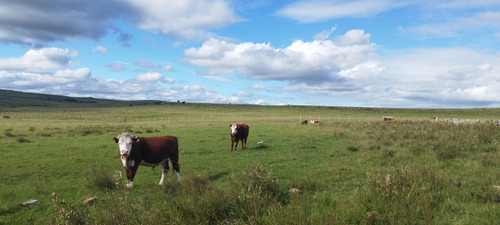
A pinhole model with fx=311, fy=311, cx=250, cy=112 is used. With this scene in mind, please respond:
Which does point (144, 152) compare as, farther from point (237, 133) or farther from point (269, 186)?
point (237, 133)

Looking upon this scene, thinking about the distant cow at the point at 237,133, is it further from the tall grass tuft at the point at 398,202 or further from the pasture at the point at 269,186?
the tall grass tuft at the point at 398,202

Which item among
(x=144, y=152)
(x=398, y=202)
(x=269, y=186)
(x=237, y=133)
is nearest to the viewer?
(x=398, y=202)

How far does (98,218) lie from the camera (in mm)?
5055

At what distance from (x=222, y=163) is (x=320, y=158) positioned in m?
4.38

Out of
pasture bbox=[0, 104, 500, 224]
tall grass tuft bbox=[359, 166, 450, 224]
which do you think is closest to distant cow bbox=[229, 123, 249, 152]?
pasture bbox=[0, 104, 500, 224]

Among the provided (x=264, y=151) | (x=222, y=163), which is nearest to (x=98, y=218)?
(x=222, y=163)

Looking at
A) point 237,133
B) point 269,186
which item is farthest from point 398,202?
point 237,133

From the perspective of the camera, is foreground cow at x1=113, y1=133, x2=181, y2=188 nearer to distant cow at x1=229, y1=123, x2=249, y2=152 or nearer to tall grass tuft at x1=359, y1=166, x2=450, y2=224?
tall grass tuft at x1=359, y1=166, x2=450, y2=224

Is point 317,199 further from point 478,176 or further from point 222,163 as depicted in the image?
point 222,163

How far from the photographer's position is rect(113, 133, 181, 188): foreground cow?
9430mm

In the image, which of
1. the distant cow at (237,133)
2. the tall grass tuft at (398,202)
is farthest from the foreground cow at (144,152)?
the distant cow at (237,133)

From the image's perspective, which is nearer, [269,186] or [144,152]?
[269,186]

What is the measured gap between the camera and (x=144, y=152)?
32.5 feet

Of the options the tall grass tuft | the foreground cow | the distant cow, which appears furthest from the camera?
the distant cow
